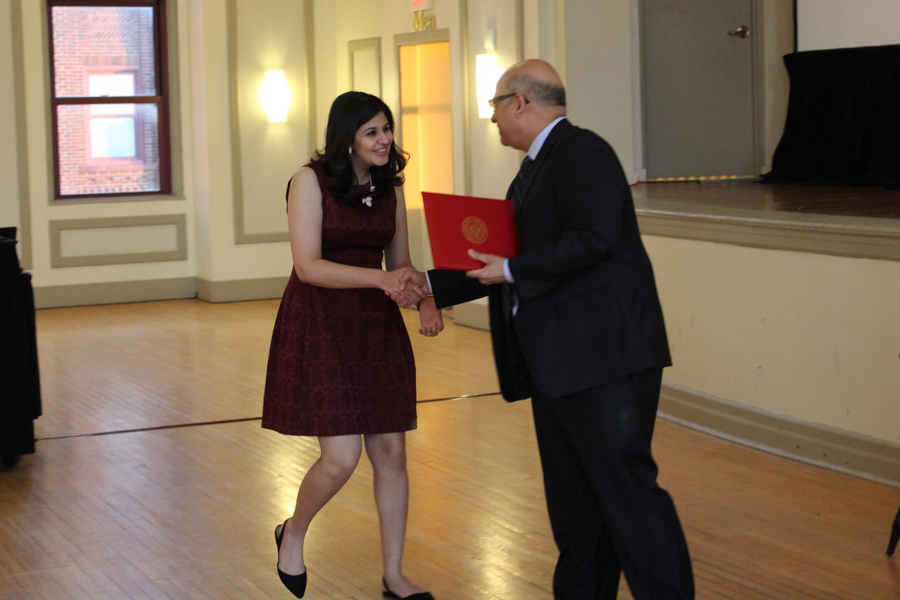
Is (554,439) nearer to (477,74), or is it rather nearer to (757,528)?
(757,528)

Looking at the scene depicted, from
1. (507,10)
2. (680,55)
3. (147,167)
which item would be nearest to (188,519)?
(507,10)

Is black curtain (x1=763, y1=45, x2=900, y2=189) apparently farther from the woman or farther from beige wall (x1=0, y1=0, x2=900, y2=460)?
the woman

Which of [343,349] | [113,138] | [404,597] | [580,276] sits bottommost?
[404,597]

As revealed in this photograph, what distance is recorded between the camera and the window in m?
11.0

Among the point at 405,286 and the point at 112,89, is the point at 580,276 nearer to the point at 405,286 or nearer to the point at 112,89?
the point at 405,286

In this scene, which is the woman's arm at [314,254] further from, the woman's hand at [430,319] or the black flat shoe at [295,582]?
the black flat shoe at [295,582]

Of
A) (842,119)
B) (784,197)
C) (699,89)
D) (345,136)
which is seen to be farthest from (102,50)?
(345,136)

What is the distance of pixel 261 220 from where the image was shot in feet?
36.3

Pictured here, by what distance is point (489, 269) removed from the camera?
9.21ft

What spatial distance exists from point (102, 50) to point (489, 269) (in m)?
9.36

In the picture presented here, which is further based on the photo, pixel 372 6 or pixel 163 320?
pixel 372 6

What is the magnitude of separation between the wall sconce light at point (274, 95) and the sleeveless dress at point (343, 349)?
795cm

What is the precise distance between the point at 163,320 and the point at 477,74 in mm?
3703

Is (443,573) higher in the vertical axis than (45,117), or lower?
lower
